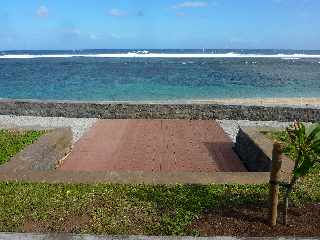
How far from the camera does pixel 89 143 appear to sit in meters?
11.8

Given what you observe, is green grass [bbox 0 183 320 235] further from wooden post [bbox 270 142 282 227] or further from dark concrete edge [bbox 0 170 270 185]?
wooden post [bbox 270 142 282 227]

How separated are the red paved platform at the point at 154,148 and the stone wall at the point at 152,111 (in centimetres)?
54

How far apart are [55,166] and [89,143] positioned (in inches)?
106

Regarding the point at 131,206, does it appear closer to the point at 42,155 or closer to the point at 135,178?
the point at 135,178

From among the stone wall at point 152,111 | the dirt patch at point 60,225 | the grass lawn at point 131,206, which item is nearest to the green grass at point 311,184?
the grass lawn at point 131,206

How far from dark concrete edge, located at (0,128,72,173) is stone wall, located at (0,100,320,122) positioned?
4.33 metres

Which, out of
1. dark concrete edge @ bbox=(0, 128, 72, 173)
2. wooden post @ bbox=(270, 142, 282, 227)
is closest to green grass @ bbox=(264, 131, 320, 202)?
wooden post @ bbox=(270, 142, 282, 227)

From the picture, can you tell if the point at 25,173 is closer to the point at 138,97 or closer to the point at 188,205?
the point at 188,205

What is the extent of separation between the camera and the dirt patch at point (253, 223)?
4.88 m

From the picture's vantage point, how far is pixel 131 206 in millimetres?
5609

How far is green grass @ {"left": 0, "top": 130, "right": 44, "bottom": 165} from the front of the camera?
29.8 ft

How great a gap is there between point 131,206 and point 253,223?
1447 millimetres

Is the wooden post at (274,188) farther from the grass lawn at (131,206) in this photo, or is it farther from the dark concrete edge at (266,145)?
the dark concrete edge at (266,145)

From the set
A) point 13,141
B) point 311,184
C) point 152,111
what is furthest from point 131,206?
point 152,111
